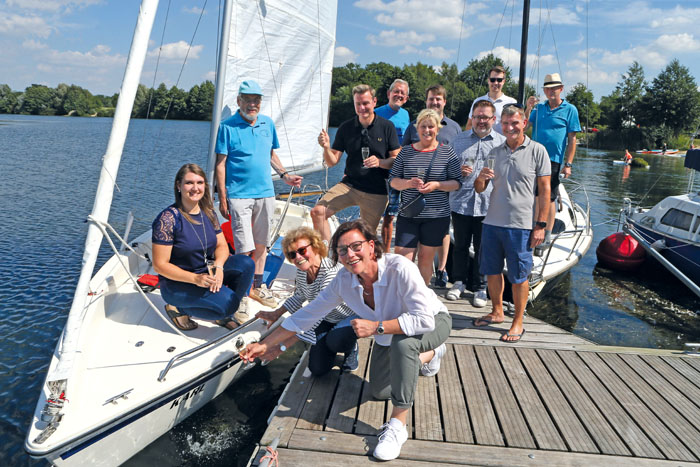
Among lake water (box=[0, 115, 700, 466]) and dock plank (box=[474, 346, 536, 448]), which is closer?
dock plank (box=[474, 346, 536, 448])

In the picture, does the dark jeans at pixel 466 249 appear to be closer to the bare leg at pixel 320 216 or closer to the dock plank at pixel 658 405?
the bare leg at pixel 320 216

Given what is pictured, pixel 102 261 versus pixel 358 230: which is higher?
pixel 358 230

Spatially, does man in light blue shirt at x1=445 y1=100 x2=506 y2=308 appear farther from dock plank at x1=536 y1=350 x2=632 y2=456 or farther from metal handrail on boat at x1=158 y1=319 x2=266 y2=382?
metal handrail on boat at x1=158 y1=319 x2=266 y2=382

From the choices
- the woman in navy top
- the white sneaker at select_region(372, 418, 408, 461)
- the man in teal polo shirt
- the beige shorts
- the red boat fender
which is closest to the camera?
the white sneaker at select_region(372, 418, 408, 461)

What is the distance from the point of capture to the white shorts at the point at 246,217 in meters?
5.29

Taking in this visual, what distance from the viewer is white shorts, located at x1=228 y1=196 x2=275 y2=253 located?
529 centimetres

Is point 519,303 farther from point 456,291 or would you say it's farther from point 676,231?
point 676,231

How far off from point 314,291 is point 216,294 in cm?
103

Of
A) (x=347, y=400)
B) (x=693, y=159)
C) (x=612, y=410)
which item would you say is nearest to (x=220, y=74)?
(x=347, y=400)

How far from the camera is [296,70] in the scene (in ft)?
27.1

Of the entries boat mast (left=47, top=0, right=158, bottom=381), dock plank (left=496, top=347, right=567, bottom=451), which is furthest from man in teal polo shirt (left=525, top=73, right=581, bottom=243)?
boat mast (left=47, top=0, right=158, bottom=381)

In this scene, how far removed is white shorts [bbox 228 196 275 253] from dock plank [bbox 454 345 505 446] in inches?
101

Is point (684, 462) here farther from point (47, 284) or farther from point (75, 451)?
point (47, 284)

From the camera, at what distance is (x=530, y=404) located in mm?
3820
